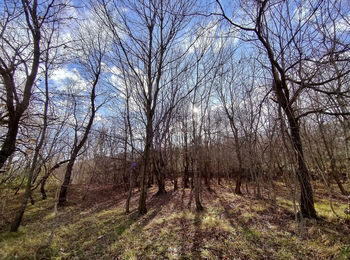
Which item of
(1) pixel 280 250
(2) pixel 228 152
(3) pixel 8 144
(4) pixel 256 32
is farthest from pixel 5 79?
(2) pixel 228 152

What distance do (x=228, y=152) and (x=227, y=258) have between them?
13407 mm

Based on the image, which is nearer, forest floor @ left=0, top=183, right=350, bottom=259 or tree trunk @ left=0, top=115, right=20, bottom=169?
forest floor @ left=0, top=183, right=350, bottom=259

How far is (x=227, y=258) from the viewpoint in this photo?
9.65 feet

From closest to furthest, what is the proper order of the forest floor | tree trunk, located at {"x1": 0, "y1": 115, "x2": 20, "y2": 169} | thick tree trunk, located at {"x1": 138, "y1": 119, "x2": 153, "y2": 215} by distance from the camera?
1. the forest floor
2. tree trunk, located at {"x1": 0, "y1": 115, "x2": 20, "y2": 169}
3. thick tree trunk, located at {"x1": 138, "y1": 119, "x2": 153, "y2": 215}

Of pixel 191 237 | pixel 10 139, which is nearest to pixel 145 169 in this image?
pixel 191 237

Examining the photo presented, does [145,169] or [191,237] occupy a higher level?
[145,169]

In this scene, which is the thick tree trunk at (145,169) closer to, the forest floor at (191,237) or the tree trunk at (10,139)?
the forest floor at (191,237)

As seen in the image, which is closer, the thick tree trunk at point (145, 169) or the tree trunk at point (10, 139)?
the tree trunk at point (10, 139)

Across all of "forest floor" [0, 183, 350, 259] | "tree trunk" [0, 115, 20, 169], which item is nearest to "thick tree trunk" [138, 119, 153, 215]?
"forest floor" [0, 183, 350, 259]

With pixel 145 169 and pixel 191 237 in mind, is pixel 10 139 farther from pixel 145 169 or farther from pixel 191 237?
pixel 191 237

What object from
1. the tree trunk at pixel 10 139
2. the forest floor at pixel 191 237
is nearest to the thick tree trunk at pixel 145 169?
the forest floor at pixel 191 237

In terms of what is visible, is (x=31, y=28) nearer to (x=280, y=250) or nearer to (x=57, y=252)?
(x=57, y=252)

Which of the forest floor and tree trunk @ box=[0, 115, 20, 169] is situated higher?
tree trunk @ box=[0, 115, 20, 169]

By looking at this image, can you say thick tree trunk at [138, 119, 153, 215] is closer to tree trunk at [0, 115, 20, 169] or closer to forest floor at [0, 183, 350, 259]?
→ forest floor at [0, 183, 350, 259]
